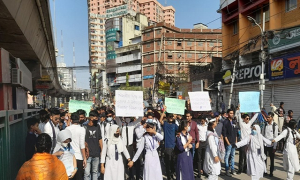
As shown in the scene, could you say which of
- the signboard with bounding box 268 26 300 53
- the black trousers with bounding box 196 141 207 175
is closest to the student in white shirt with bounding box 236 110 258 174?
the black trousers with bounding box 196 141 207 175

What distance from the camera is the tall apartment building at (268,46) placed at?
13945mm

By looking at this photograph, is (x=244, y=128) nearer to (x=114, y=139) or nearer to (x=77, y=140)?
(x=114, y=139)

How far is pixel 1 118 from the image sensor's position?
141 inches

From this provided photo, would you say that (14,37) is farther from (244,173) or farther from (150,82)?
(150,82)

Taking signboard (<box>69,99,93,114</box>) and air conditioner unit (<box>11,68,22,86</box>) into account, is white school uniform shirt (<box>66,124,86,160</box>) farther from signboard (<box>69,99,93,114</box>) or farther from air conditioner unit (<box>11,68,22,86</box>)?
signboard (<box>69,99,93,114</box>)

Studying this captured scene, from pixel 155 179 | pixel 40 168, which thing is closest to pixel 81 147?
pixel 155 179

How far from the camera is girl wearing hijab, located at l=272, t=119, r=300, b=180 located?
552cm

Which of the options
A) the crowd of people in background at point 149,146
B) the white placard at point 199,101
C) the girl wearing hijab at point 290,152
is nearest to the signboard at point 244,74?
the white placard at point 199,101

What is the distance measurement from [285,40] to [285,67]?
189 centimetres

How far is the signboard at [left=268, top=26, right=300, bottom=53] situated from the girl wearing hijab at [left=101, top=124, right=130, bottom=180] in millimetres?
12964

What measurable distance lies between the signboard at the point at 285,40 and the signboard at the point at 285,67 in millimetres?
916

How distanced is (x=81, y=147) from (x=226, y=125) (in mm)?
4195

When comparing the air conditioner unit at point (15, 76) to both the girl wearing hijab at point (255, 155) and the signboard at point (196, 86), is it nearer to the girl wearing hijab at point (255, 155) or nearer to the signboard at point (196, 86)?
the girl wearing hijab at point (255, 155)

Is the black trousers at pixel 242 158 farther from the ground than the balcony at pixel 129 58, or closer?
closer
